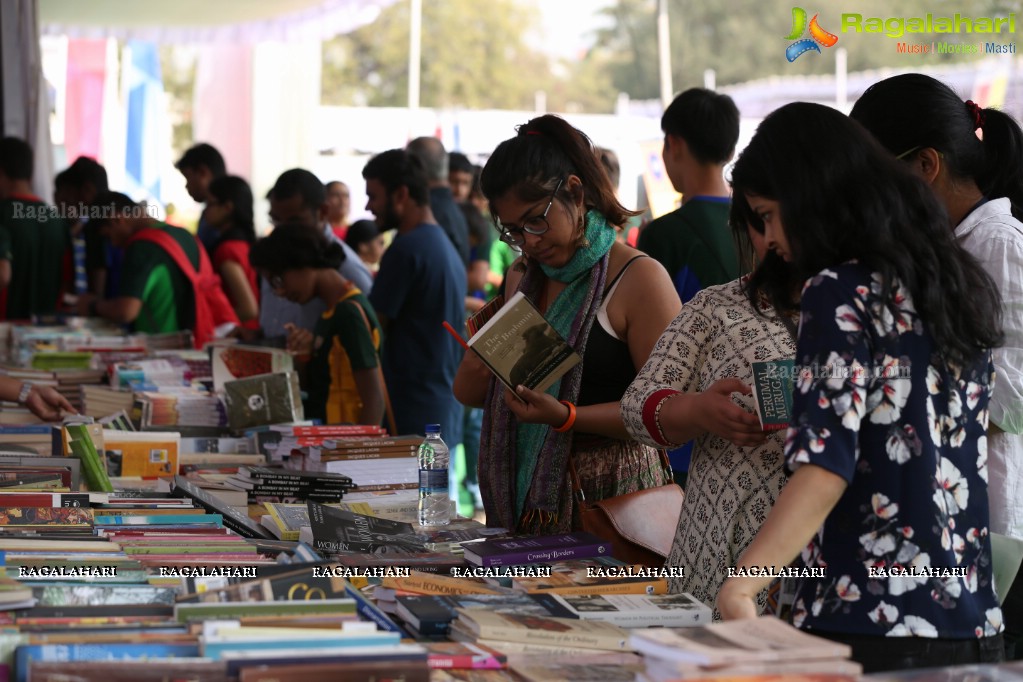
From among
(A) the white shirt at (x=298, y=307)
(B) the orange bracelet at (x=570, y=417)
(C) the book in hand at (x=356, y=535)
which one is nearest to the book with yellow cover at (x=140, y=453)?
(C) the book in hand at (x=356, y=535)

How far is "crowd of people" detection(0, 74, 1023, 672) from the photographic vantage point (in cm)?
157

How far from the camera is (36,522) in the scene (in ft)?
7.57

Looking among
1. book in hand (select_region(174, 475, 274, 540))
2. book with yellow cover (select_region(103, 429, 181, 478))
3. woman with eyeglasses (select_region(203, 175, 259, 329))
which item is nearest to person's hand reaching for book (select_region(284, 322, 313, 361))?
book with yellow cover (select_region(103, 429, 181, 478))

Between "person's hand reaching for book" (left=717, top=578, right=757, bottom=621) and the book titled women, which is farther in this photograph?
the book titled women

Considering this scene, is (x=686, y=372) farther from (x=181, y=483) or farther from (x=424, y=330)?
(x=424, y=330)

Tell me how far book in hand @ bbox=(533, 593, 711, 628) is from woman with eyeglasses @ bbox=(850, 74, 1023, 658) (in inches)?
26.7

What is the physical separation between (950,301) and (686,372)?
65cm

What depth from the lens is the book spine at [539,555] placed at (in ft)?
7.23

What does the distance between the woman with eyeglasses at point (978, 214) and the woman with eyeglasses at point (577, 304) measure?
660 mm

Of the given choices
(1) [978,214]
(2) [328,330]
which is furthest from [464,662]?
(2) [328,330]

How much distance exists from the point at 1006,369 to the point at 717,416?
0.54 meters

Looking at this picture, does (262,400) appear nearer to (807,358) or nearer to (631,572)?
(631,572)

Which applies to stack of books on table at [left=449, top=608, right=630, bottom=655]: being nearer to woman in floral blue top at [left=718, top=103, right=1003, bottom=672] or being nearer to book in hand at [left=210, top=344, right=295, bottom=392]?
woman in floral blue top at [left=718, top=103, right=1003, bottom=672]

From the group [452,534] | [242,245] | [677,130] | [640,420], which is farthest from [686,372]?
[242,245]
